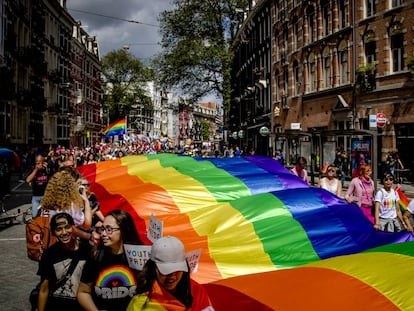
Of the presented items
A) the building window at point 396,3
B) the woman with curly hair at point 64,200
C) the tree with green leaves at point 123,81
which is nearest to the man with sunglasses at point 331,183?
the woman with curly hair at point 64,200

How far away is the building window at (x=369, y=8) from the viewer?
24928 millimetres

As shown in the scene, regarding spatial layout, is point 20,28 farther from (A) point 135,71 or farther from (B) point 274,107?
(A) point 135,71

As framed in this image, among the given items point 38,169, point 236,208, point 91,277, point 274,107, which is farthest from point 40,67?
point 91,277

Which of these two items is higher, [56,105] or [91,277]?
[56,105]

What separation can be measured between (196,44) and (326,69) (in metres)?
16.2

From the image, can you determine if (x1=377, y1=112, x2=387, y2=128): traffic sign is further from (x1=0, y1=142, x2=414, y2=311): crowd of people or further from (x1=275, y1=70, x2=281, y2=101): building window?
(x1=0, y1=142, x2=414, y2=311): crowd of people

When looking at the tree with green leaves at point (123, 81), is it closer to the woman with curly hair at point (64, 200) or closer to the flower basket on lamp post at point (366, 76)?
the flower basket on lamp post at point (366, 76)

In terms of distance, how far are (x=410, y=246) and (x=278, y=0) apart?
3660 cm

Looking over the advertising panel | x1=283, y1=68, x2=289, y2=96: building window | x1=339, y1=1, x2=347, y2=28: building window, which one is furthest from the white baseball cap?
x1=283, y1=68, x2=289, y2=96: building window

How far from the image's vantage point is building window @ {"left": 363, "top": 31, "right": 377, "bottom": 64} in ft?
81.6

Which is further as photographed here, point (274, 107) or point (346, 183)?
point (274, 107)

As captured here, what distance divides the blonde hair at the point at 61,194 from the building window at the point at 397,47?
804 inches

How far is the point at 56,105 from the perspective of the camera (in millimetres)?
48219

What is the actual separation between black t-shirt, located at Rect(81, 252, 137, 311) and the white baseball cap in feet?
2.55
